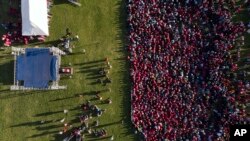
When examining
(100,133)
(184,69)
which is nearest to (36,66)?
(100,133)

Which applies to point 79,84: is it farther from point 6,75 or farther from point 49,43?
point 6,75

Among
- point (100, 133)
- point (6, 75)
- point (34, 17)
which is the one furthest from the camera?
point (6, 75)

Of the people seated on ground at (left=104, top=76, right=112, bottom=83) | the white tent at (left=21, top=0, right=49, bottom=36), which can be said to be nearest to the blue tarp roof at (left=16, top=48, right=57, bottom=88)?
the white tent at (left=21, top=0, right=49, bottom=36)

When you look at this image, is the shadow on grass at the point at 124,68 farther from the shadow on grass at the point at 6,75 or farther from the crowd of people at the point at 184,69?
the shadow on grass at the point at 6,75

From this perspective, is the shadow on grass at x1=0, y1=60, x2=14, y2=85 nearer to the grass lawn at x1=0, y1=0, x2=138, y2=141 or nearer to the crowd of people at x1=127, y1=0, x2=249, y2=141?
the grass lawn at x1=0, y1=0, x2=138, y2=141

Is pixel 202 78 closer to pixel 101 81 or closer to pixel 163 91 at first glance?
pixel 163 91
